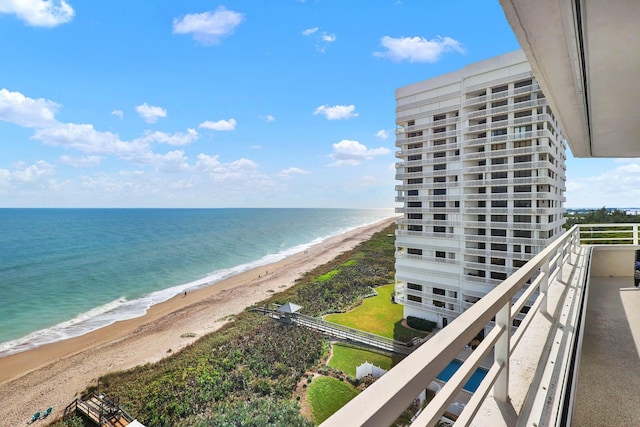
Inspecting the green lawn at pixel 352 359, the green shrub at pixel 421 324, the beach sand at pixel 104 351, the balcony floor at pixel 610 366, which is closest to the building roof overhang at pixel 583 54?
the balcony floor at pixel 610 366

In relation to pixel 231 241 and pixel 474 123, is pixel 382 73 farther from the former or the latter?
pixel 231 241

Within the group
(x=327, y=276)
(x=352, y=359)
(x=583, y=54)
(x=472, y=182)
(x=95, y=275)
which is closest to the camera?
(x=583, y=54)

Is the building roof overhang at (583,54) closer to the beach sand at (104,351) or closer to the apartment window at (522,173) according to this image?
the apartment window at (522,173)

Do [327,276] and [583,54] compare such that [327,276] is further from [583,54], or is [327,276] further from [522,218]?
[583,54]

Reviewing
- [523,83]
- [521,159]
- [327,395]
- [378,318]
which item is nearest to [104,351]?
[327,395]

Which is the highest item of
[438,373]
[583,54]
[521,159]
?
[521,159]

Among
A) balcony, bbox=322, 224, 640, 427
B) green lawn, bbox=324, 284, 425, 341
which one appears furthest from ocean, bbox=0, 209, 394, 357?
balcony, bbox=322, 224, 640, 427

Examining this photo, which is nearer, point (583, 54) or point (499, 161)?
point (583, 54)
